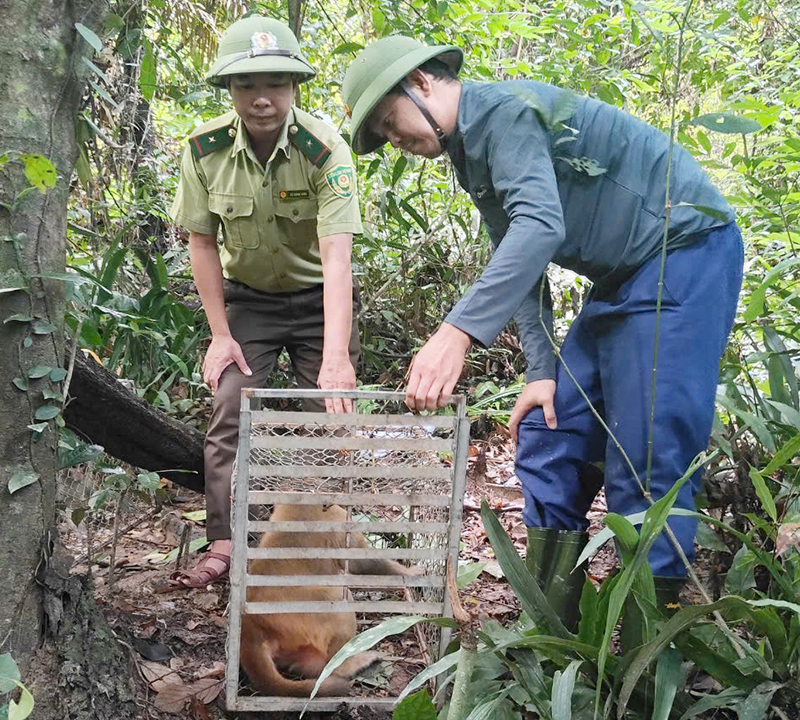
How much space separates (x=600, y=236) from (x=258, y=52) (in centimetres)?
125

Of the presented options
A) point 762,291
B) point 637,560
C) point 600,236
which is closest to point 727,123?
point 600,236

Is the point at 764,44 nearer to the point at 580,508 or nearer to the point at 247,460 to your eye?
the point at 580,508

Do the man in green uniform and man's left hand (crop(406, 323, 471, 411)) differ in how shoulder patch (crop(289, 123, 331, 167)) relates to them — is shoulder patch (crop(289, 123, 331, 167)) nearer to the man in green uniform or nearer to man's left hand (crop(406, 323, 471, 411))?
the man in green uniform

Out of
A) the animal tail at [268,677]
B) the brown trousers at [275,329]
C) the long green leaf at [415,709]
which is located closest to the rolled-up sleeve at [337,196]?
the brown trousers at [275,329]

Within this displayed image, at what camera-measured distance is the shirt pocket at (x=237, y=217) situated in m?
2.87

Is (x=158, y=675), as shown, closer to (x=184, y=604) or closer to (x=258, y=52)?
(x=184, y=604)

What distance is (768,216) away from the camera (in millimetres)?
2887

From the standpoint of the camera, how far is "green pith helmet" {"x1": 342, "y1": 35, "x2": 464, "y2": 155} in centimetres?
191

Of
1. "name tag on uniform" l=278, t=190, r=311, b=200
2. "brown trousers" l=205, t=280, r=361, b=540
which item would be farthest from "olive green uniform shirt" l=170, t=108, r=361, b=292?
"brown trousers" l=205, t=280, r=361, b=540

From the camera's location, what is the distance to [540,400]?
2330mm

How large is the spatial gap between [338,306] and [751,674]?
161 centimetres

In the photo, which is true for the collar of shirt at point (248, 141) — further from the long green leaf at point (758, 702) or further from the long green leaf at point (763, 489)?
the long green leaf at point (758, 702)

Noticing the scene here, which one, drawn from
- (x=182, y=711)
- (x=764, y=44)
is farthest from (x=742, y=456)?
(x=764, y=44)

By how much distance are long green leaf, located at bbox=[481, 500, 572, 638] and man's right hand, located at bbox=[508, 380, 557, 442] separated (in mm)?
456
